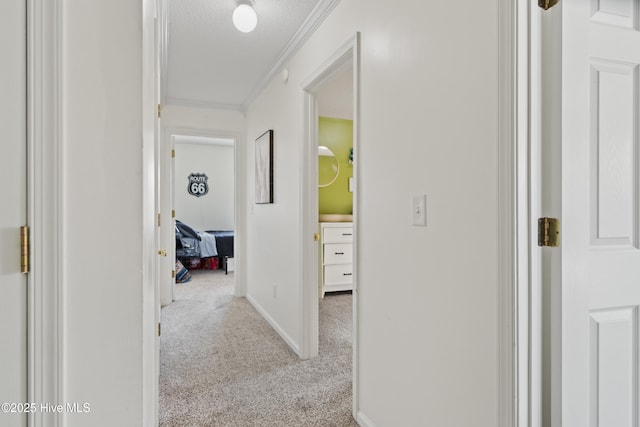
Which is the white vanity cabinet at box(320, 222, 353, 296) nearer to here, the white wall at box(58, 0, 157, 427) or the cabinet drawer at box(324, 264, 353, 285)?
the cabinet drawer at box(324, 264, 353, 285)

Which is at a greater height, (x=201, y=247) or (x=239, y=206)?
(x=239, y=206)

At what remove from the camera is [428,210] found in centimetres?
133

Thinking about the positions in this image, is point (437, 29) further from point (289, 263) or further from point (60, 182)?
point (289, 263)

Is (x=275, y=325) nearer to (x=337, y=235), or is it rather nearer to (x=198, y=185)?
(x=337, y=235)

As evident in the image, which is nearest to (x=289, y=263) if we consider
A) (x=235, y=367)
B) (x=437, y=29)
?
(x=235, y=367)

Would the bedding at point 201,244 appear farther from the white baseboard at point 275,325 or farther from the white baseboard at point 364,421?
the white baseboard at point 364,421

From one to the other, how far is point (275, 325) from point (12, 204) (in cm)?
286

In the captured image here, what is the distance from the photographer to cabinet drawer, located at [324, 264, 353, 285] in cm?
434

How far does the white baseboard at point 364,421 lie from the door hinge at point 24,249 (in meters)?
1.65

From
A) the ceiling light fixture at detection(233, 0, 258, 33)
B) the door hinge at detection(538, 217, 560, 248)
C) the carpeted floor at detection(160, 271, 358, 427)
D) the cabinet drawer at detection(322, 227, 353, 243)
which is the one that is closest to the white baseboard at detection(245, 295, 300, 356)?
the carpeted floor at detection(160, 271, 358, 427)

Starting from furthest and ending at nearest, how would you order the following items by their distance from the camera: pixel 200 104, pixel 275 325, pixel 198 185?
pixel 198 185
pixel 200 104
pixel 275 325

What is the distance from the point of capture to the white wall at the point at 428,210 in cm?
109

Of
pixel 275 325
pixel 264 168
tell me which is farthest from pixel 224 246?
pixel 275 325

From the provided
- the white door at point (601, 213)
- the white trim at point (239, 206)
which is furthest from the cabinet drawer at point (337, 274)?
the white door at point (601, 213)
